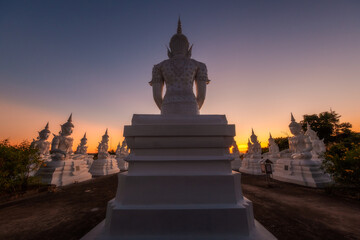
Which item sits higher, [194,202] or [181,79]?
[181,79]

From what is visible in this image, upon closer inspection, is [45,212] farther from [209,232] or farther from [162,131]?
[209,232]

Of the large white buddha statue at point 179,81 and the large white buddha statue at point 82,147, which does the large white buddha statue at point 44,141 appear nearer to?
the large white buddha statue at point 82,147

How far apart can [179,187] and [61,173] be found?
8266mm

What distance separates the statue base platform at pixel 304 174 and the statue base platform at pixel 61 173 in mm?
11168

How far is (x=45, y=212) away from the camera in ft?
11.1

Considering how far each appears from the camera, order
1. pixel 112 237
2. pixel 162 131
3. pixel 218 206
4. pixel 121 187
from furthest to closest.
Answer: pixel 162 131 < pixel 121 187 < pixel 218 206 < pixel 112 237

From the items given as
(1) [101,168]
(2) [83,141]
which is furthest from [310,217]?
(2) [83,141]

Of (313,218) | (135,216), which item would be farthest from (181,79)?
(313,218)

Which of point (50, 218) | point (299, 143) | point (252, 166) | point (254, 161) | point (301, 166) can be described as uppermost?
point (299, 143)

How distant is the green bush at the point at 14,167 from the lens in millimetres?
4493

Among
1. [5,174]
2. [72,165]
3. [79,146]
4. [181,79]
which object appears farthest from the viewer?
[79,146]

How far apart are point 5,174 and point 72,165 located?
341 cm

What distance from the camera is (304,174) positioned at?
6457 mm

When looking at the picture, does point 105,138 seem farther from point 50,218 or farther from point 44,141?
point 50,218
